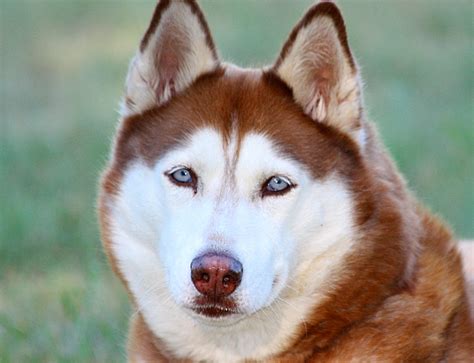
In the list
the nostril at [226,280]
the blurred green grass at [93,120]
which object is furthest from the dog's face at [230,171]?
the blurred green grass at [93,120]

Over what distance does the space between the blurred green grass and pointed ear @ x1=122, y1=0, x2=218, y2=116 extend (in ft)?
4.77

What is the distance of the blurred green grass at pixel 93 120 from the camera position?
6211 millimetres

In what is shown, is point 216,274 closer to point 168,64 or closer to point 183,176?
point 183,176

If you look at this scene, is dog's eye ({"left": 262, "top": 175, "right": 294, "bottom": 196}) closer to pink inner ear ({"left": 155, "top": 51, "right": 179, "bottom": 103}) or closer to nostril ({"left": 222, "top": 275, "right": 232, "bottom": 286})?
nostril ({"left": 222, "top": 275, "right": 232, "bottom": 286})

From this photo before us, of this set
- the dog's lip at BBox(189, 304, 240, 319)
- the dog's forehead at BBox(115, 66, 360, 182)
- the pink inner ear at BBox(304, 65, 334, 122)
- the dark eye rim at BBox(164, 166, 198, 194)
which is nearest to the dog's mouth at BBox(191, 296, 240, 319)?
the dog's lip at BBox(189, 304, 240, 319)

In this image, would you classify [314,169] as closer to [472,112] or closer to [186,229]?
[186,229]

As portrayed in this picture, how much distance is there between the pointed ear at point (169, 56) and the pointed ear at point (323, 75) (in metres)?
0.32

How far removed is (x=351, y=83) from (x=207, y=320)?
3.58 feet

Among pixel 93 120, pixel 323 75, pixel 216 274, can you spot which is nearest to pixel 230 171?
pixel 216 274

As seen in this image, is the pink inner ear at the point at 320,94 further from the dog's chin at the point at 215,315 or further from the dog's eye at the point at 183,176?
the dog's chin at the point at 215,315

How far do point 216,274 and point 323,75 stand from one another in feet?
3.29

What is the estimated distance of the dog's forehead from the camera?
14.7 ft

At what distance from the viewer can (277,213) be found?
4387mm

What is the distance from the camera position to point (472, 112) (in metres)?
10.4
